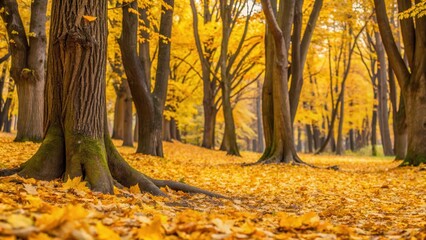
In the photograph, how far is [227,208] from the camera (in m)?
4.76

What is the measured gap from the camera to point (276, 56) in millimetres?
11930

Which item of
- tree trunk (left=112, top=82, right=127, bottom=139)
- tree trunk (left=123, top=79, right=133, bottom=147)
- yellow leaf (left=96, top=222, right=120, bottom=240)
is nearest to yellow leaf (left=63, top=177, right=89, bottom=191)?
yellow leaf (left=96, top=222, right=120, bottom=240)

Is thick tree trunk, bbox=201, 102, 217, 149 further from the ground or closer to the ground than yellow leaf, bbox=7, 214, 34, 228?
further from the ground

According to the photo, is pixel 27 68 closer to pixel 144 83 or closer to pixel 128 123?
pixel 144 83

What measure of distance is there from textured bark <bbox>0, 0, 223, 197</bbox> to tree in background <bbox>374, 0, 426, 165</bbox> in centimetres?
926

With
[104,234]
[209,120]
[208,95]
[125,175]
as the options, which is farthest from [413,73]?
[209,120]

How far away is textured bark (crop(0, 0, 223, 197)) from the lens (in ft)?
16.4

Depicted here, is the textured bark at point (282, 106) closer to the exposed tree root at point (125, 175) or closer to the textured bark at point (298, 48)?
the textured bark at point (298, 48)

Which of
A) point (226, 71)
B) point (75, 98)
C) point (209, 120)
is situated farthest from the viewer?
point (209, 120)

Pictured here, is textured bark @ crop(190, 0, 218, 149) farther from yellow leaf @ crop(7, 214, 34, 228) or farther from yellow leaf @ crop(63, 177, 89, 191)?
yellow leaf @ crop(7, 214, 34, 228)

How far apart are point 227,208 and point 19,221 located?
2.90 m

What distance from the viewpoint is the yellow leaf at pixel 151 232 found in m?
2.38

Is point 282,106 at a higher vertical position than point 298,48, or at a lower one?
lower

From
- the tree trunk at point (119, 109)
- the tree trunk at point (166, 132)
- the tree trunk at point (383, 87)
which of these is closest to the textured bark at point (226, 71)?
the tree trunk at point (119, 109)
